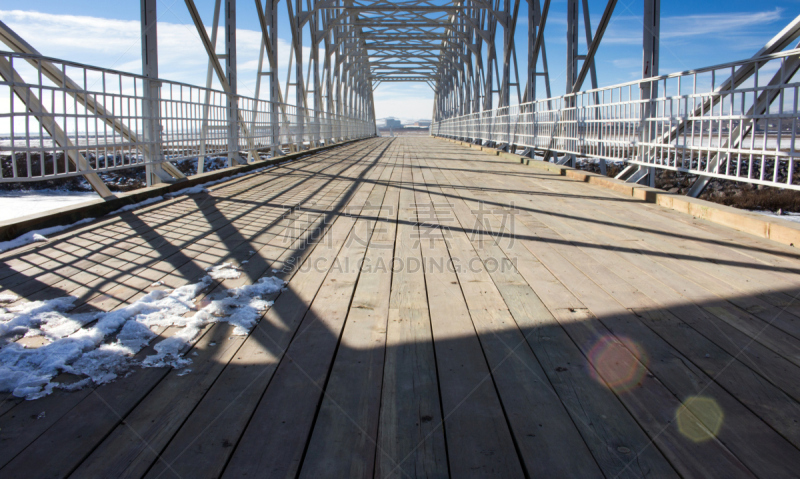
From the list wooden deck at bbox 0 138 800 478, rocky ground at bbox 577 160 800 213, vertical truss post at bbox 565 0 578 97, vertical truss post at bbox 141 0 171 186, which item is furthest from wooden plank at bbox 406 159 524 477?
rocky ground at bbox 577 160 800 213

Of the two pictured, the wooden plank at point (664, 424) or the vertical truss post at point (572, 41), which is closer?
the wooden plank at point (664, 424)

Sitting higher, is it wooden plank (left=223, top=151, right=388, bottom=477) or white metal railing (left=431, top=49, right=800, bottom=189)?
white metal railing (left=431, top=49, right=800, bottom=189)

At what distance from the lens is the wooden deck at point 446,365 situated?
3.86ft

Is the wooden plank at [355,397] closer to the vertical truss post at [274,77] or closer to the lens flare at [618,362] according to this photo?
the lens flare at [618,362]

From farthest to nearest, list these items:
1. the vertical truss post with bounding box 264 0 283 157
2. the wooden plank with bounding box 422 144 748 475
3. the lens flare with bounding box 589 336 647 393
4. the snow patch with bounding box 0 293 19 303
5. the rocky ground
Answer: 1. the rocky ground
2. the vertical truss post with bounding box 264 0 283 157
3. the snow patch with bounding box 0 293 19 303
4. the lens flare with bounding box 589 336 647 393
5. the wooden plank with bounding box 422 144 748 475

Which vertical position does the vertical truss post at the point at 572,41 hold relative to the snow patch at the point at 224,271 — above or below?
above

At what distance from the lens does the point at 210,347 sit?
175cm

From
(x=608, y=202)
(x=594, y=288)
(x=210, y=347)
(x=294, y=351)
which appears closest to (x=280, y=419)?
(x=294, y=351)

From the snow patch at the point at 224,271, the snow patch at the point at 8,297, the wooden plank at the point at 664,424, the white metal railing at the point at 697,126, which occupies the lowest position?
the wooden plank at the point at 664,424

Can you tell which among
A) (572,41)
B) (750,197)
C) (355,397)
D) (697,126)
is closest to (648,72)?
(697,126)

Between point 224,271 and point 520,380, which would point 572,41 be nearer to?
point 224,271

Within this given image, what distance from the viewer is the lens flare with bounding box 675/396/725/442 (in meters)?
1.25

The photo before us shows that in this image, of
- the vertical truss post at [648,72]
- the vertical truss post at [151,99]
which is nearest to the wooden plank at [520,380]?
the vertical truss post at [648,72]

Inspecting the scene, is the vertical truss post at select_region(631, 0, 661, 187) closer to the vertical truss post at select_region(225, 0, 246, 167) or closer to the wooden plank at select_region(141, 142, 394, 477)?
the wooden plank at select_region(141, 142, 394, 477)
